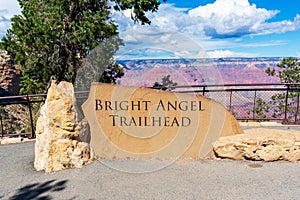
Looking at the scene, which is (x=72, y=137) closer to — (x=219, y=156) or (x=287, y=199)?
(x=219, y=156)

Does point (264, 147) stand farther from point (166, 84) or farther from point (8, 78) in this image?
point (8, 78)

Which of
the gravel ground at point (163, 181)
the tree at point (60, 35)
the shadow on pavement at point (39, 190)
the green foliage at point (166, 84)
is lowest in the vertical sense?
the shadow on pavement at point (39, 190)

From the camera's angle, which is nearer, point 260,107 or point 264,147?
point 264,147

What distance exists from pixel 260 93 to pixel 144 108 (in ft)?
16.2

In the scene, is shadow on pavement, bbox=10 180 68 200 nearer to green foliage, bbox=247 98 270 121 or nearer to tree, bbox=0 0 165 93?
tree, bbox=0 0 165 93

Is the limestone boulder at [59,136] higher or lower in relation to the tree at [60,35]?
lower

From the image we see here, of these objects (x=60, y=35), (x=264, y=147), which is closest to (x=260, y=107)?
(x=264, y=147)

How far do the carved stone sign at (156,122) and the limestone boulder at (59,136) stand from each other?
1.49 ft

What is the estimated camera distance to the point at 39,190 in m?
4.13

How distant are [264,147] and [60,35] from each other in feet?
24.6

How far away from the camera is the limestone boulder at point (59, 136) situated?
4727 millimetres

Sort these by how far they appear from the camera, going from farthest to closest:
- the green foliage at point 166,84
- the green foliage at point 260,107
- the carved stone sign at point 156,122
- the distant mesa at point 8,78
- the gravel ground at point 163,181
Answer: the distant mesa at point 8,78, the green foliage at point 260,107, the green foliage at point 166,84, the carved stone sign at point 156,122, the gravel ground at point 163,181

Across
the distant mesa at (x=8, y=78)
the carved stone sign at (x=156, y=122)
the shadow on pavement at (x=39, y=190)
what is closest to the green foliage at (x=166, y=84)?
the carved stone sign at (x=156, y=122)

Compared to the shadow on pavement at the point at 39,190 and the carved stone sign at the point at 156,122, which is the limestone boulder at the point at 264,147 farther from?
the shadow on pavement at the point at 39,190
